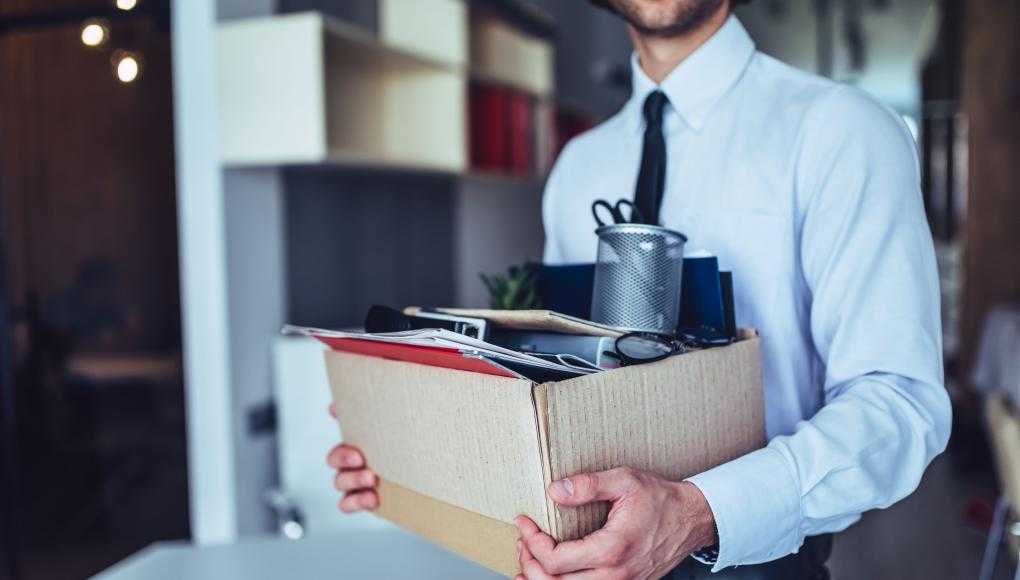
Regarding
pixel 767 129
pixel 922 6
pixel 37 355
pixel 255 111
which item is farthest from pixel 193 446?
pixel 922 6

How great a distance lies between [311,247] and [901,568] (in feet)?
7.89

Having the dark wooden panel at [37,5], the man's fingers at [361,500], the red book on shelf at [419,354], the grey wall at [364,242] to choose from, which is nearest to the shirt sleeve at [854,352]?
the red book on shelf at [419,354]

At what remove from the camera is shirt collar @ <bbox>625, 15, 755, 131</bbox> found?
4.00ft

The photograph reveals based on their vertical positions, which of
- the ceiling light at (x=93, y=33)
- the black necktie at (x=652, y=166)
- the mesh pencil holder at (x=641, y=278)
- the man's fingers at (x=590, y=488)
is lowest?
the man's fingers at (x=590, y=488)

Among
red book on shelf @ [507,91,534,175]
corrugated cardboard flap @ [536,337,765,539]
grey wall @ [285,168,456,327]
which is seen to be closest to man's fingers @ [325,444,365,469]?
corrugated cardboard flap @ [536,337,765,539]

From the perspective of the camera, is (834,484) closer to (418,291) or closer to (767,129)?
(767,129)

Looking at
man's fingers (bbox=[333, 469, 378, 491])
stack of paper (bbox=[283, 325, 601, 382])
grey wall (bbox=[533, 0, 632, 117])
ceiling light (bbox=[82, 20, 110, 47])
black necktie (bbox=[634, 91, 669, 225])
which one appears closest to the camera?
stack of paper (bbox=[283, 325, 601, 382])

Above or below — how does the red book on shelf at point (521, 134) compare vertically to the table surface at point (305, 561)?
above

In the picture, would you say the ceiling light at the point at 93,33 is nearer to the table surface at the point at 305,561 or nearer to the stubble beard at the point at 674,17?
the table surface at the point at 305,561

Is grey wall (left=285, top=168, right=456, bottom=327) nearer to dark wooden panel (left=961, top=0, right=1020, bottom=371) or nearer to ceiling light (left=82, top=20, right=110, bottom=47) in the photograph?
ceiling light (left=82, top=20, right=110, bottom=47)

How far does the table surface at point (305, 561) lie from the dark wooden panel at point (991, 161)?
540cm

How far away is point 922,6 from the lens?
750cm

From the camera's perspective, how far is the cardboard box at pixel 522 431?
29.4 inches

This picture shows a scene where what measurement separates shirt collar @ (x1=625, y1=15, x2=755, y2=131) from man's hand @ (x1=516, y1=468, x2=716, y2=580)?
59cm
